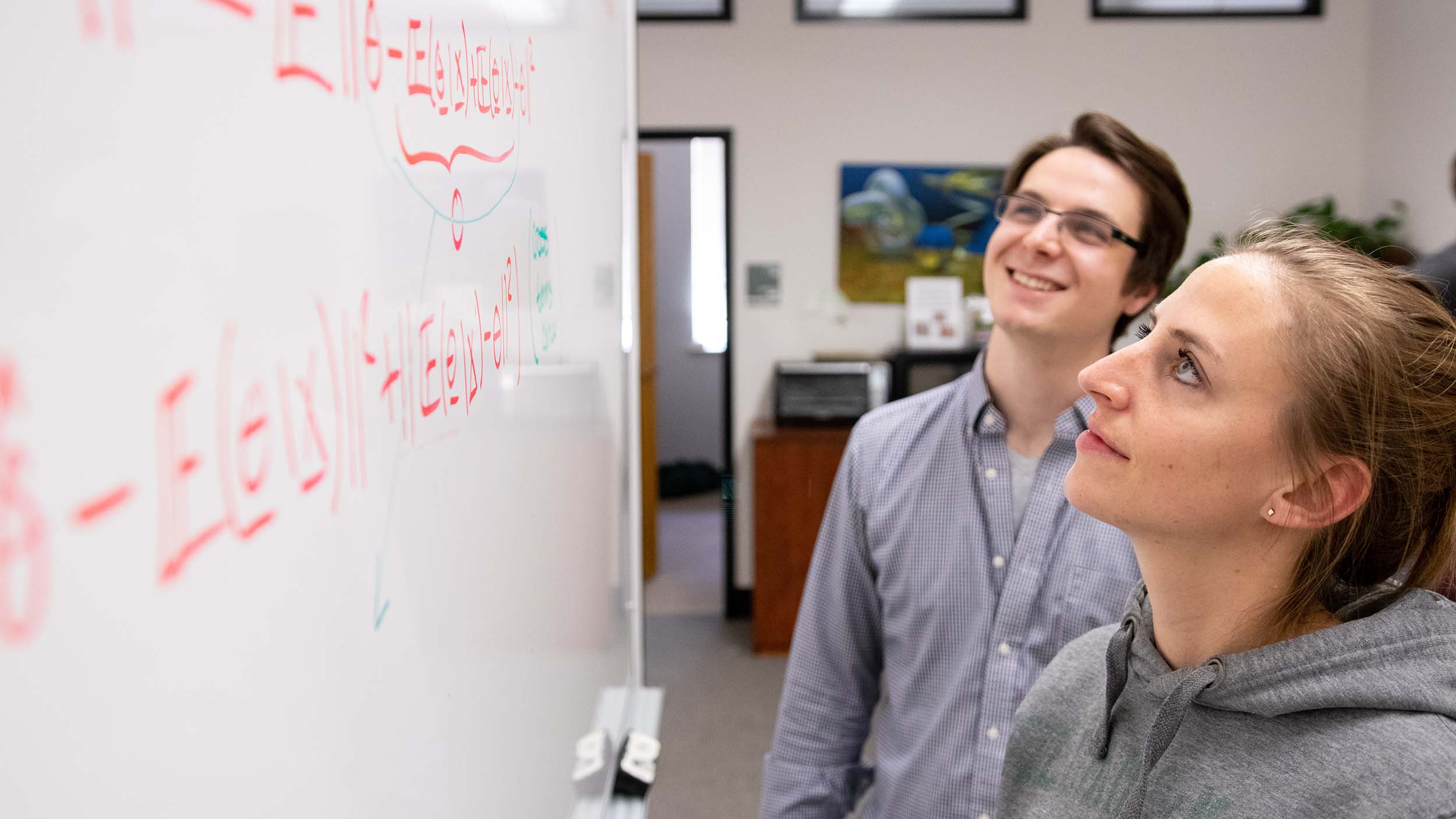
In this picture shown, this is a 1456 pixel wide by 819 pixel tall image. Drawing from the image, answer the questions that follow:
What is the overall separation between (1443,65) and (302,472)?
15.4 ft

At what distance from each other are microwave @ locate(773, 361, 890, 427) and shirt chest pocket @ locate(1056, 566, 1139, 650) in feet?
9.82

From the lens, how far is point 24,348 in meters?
0.26

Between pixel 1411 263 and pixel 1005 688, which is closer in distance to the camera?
pixel 1005 688

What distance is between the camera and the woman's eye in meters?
0.79

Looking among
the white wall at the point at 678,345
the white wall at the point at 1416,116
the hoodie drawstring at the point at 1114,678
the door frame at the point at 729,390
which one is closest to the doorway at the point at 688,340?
the white wall at the point at 678,345

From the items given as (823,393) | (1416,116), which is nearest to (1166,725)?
(823,393)

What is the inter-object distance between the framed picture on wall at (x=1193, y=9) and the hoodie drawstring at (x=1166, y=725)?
13.7ft

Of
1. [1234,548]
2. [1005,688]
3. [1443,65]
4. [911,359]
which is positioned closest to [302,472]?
[1234,548]

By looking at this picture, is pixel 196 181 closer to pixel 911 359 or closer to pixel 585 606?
pixel 585 606

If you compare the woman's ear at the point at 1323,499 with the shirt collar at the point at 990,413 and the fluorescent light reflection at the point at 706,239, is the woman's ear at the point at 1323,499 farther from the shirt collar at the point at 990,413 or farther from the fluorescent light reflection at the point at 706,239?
the fluorescent light reflection at the point at 706,239

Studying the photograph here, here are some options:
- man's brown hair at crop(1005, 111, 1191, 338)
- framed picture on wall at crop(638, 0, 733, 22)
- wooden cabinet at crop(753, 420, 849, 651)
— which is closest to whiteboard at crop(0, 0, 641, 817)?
man's brown hair at crop(1005, 111, 1191, 338)

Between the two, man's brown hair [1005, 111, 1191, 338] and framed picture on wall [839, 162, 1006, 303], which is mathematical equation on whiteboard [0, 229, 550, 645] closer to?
man's brown hair [1005, 111, 1191, 338]

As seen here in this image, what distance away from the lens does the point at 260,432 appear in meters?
0.38

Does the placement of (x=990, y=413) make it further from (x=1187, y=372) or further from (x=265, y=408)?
(x=265, y=408)
